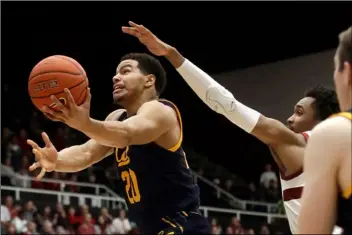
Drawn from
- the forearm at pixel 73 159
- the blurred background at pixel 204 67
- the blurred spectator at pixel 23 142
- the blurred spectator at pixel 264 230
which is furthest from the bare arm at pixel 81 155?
the blurred spectator at pixel 264 230

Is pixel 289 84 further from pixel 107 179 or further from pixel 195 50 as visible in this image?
pixel 107 179

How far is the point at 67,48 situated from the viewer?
18.4 m

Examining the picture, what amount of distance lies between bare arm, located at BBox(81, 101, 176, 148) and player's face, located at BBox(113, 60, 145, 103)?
0.27 meters

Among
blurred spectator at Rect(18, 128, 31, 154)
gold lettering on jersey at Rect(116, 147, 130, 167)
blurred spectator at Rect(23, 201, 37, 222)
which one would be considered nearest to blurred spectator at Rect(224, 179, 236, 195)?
blurred spectator at Rect(18, 128, 31, 154)

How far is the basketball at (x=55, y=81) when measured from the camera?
11.8ft

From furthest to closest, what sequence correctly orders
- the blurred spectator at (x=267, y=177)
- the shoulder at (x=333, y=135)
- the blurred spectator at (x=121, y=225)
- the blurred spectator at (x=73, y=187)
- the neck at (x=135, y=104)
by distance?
the blurred spectator at (x=267, y=177) < the blurred spectator at (x=73, y=187) < the blurred spectator at (x=121, y=225) < the neck at (x=135, y=104) < the shoulder at (x=333, y=135)

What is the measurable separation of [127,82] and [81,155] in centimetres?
59

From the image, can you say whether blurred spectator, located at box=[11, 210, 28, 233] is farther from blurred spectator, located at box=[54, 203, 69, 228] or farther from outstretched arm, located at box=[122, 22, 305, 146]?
outstretched arm, located at box=[122, 22, 305, 146]

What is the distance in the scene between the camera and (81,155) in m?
4.55

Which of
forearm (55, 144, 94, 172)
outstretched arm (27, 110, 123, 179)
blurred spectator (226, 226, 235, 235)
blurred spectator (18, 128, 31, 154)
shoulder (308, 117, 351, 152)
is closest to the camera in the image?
shoulder (308, 117, 351, 152)

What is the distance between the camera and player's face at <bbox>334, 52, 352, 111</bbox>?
7.25 feet

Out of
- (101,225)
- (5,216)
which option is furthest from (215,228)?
(5,216)

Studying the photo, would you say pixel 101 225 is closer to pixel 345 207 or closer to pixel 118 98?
pixel 118 98

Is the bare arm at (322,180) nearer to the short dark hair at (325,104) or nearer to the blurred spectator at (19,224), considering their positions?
the short dark hair at (325,104)
